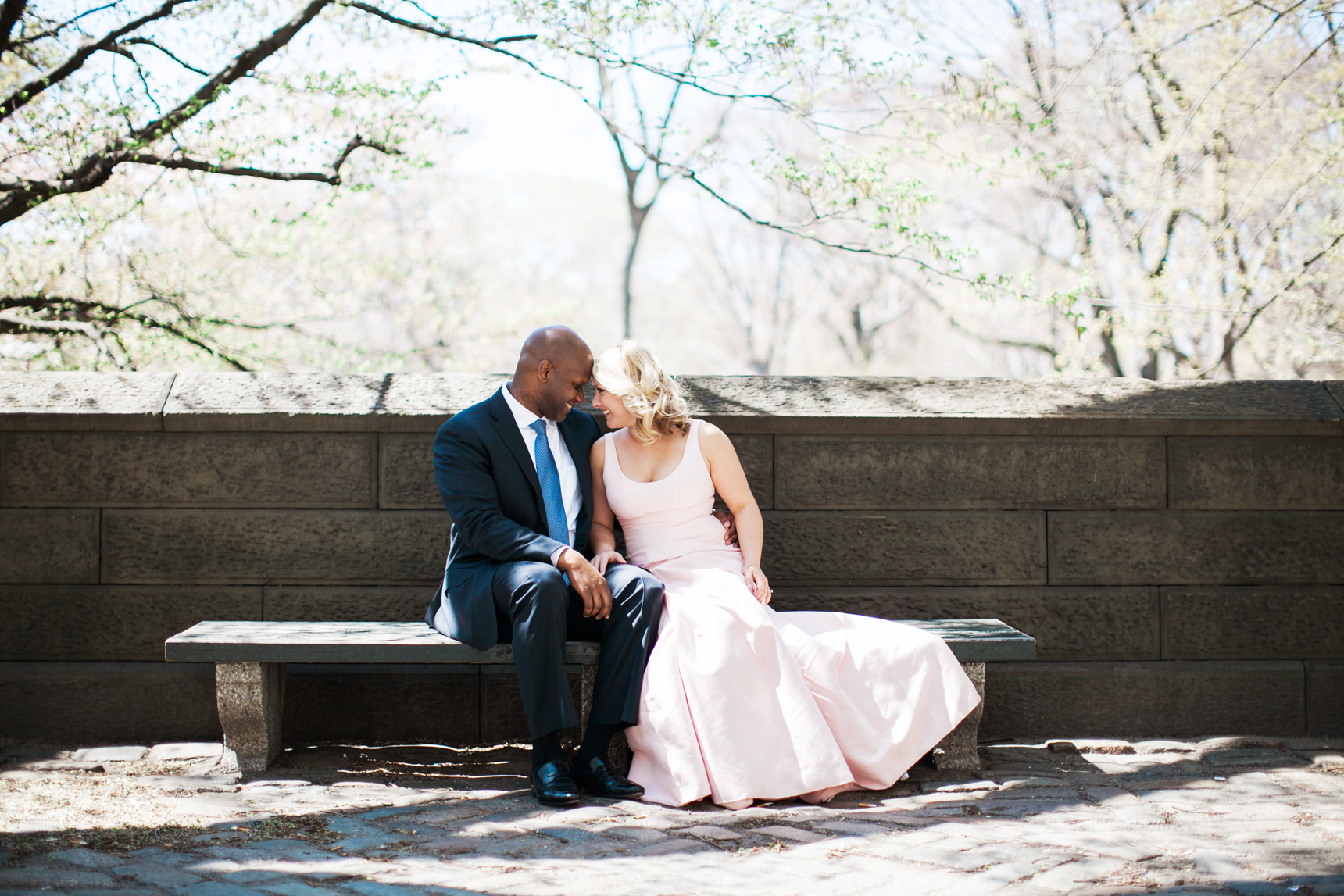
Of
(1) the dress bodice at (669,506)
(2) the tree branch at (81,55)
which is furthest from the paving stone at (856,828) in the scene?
(2) the tree branch at (81,55)

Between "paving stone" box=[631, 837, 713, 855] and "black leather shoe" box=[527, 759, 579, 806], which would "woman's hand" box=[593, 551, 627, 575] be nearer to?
"black leather shoe" box=[527, 759, 579, 806]

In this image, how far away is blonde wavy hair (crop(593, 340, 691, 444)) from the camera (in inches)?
154

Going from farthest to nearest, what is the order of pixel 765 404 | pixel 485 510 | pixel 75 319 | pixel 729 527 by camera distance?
1. pixel 75 319
2. pixel 765 404
3. pixel 729 527
4. pixel 485 510

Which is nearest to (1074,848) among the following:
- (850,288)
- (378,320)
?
(850,288)

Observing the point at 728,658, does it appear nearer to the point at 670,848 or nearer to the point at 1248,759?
the point at 670,848

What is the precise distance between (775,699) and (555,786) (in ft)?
2.63

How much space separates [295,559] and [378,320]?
2177cm

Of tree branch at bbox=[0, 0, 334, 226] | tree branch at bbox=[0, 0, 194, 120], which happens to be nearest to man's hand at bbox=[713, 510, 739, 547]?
tree branch at bbox=[0, 0, 334, 226]

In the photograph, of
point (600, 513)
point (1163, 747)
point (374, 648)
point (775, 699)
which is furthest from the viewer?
point (1163, 747)

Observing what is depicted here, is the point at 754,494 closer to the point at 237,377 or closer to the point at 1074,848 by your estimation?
the point at 1074,848

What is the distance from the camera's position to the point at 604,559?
151 inches

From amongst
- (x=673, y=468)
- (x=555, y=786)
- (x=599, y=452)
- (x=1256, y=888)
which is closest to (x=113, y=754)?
(x=555, y=786)

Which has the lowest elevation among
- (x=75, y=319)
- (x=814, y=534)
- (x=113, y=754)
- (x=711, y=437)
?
(x=113, y=754)

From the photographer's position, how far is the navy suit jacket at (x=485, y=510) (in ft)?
12.1
